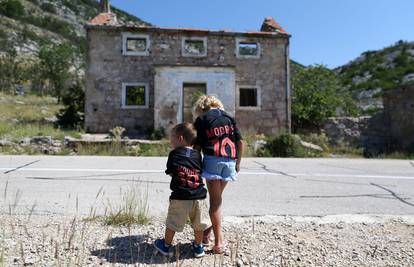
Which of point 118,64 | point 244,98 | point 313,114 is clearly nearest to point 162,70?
point 118,64

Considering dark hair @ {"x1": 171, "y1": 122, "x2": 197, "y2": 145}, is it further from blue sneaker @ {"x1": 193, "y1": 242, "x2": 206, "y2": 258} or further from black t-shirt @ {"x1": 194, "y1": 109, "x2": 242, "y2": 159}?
blue sneaker @ {"x1": 193, "y1": 242, "x2": 206, "y2": 258}

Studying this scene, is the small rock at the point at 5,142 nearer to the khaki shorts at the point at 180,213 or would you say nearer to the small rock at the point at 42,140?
the small rock at the point at 42,140

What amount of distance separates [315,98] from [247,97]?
18.6 ft

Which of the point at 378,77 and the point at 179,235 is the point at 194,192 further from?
the point at 378,77

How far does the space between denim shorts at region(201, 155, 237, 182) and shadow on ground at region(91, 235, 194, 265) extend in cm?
69

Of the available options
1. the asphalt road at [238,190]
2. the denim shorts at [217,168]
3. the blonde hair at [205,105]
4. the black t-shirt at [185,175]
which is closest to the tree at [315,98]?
the asphalt road at [238,190]

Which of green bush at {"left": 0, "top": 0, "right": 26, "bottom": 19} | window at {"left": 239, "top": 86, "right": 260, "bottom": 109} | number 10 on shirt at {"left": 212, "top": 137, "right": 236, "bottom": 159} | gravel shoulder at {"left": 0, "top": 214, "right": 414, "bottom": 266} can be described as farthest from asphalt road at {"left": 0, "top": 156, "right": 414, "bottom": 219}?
green bush at {"left": 0, "top": 0, "right": 26, "bottom": 19}

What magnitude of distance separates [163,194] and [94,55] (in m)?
15.8

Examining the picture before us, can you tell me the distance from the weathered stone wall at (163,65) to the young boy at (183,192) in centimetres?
1569

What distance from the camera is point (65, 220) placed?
13.0ft

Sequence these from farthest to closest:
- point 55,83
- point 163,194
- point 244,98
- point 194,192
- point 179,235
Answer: point 55,83
point 244,98
point 163,194
point 179,235
point 194,192

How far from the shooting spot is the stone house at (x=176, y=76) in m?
18.9

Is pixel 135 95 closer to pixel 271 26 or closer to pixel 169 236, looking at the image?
pixel 271 26

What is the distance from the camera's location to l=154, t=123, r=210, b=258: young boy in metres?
3.11
